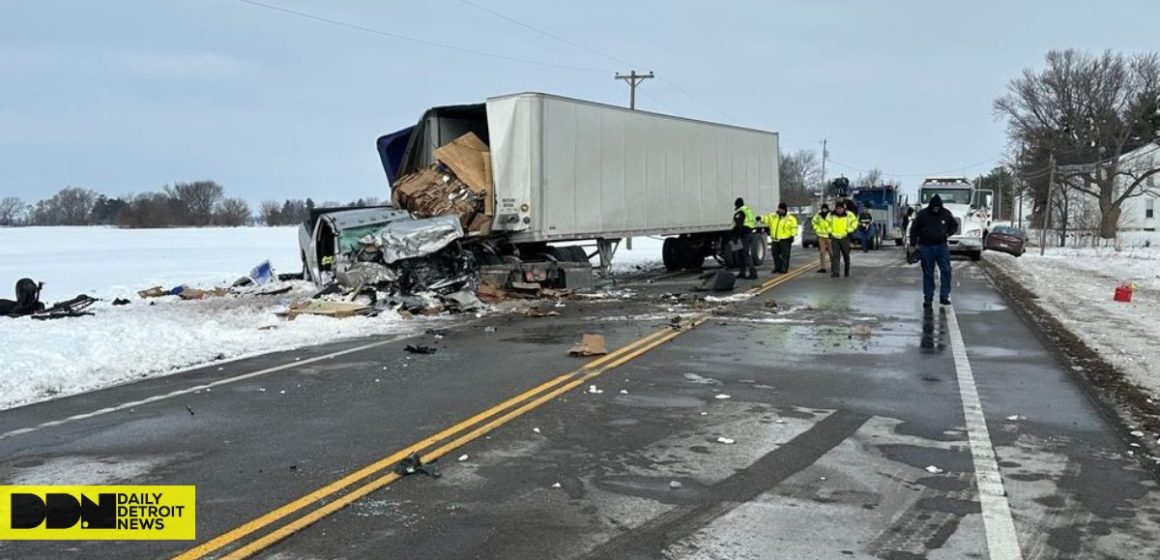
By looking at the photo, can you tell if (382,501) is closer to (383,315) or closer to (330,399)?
(330,399)

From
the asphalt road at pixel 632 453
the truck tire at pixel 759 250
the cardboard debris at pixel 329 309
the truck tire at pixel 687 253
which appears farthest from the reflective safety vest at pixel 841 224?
the cardboard debris at pixel 329 309

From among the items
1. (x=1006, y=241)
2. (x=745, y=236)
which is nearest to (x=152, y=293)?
(x=745, y=236)

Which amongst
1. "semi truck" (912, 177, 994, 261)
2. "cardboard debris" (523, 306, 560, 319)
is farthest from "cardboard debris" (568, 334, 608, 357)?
"semi truck" (912, 177, 994, 261)

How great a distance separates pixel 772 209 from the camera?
86.5 feet

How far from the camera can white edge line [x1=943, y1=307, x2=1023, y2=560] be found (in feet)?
13.6

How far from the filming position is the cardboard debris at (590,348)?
31.6 feet

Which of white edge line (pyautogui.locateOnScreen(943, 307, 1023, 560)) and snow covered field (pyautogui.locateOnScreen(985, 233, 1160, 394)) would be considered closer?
white edge line (pyautogui.locateOnScreen(943, 307, 1023, 560))

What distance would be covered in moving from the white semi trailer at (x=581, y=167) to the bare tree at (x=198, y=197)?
9958cm

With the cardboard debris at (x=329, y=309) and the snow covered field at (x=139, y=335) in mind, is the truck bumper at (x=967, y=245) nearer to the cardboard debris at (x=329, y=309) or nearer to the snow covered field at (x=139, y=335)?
the snow covered field at (x=139, y=335)

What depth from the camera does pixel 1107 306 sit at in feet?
48.3

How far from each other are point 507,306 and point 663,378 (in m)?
7.09

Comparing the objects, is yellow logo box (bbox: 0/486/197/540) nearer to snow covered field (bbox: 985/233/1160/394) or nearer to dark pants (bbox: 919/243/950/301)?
snow covered field (bbox: 985/233/1160/394)

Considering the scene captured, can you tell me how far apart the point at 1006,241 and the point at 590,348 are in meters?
30.0

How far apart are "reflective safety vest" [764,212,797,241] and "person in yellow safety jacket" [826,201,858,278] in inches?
38.1
